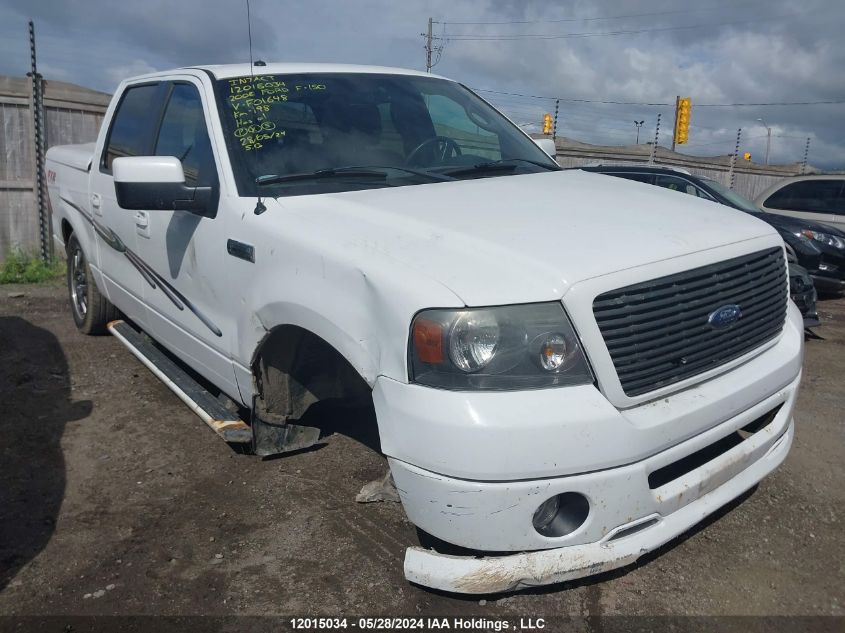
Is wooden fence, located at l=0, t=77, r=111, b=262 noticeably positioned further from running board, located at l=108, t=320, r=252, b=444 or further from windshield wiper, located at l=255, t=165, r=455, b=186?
windshield wiper, located at l=255, t=165, r=455, b=186

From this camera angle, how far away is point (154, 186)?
3197 mm

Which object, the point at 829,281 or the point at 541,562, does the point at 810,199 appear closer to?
the point at 829,281

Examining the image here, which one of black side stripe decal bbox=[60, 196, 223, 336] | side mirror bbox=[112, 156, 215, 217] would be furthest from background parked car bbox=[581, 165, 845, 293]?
side mirror bbox=[112, 156, 215, 217]

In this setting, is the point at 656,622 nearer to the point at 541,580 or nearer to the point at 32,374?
the point at 541,580

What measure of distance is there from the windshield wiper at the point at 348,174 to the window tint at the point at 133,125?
1.53 meters

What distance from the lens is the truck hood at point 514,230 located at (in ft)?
7.52

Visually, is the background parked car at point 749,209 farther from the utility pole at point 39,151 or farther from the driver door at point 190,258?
the utility pole at point 39,151

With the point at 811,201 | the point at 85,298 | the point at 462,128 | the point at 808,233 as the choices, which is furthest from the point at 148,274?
the point at 811,201

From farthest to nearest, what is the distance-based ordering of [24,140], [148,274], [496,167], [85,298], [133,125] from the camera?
[24,140] → [85,298] → [133,125] → [148,274] → [496,167]

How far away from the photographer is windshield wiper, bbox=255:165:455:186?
319 cm

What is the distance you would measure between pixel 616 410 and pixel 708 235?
890 millimetres

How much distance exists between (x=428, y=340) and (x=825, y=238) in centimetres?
854

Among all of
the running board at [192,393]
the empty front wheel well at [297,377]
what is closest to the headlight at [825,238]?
the empty front wheel well at [297,377]

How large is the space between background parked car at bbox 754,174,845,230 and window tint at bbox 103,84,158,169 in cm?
922
